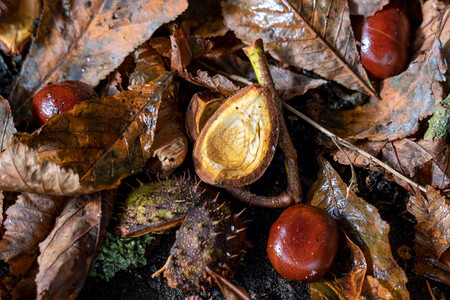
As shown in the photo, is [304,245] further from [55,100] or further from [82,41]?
[82,41]

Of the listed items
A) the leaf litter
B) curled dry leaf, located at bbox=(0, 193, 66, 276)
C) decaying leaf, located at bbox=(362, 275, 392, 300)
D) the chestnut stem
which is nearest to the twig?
the leaf litter

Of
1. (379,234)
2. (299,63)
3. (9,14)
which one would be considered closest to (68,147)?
(9,14)

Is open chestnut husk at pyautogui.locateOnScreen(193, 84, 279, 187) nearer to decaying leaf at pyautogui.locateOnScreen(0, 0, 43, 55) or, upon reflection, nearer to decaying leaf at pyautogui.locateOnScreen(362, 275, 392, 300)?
decaying leaf at pyautogui.locateOnScreen(362, 275, 392, 300)

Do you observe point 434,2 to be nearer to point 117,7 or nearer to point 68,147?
point 117,7

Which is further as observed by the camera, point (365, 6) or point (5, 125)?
point (365, 6)

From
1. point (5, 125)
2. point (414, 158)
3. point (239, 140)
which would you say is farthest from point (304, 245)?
point (5, 125)

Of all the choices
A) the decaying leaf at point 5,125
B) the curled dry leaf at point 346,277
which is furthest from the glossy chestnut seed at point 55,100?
the curled dry leaf at point 346,277

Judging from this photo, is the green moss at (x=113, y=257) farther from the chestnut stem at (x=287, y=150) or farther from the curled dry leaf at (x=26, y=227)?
the chestnut stem at (x=287, y=150)
